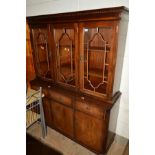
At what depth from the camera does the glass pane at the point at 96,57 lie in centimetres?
146

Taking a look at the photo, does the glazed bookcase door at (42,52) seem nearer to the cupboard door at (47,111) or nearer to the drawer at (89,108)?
the cupboard door at (47,111)

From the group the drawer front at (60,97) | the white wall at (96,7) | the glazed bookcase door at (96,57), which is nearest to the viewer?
the glazed bookcase door at (96,57)

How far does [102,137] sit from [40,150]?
0.93 m

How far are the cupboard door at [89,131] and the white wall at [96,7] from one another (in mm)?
498

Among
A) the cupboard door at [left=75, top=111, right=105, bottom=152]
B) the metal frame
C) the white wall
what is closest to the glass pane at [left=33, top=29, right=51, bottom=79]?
the metal frame

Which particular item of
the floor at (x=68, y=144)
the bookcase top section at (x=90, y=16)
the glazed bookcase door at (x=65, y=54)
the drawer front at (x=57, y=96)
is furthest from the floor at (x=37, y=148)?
the bookcase top section at (x=90, y=16)

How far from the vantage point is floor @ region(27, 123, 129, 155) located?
6.41ft

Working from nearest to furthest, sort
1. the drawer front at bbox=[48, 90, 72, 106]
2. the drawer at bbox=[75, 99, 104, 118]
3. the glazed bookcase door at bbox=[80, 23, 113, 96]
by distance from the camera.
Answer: the glazed bookcase door at bbox=[80, 23, 113, 96] < the drawer at bbox=[75, 99, 104, 118] < the drawer front at bbox=[48, 90, 72, 106]

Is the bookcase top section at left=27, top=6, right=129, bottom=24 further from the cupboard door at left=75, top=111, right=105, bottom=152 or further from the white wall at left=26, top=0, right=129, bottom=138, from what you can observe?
the cupboard door at left=75, top=111, right=105, bottom=152

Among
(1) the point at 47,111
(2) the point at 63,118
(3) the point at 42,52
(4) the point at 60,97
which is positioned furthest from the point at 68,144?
(3) the point at 42,52

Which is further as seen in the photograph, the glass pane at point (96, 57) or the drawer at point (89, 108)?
the drawer at point (89, 108)

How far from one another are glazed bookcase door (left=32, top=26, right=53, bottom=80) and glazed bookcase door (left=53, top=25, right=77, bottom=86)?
168 mm

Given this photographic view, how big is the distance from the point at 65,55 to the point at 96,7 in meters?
0.72
